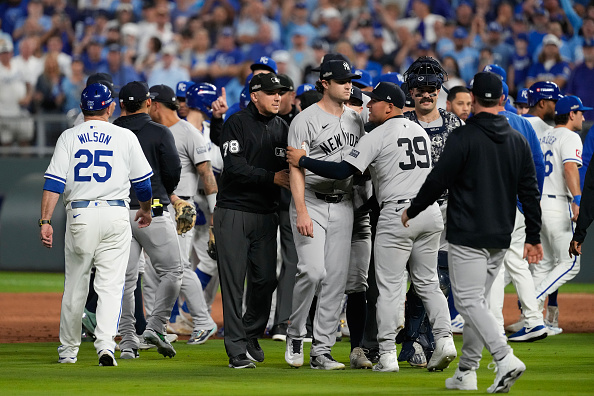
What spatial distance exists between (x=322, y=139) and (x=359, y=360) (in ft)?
6.03

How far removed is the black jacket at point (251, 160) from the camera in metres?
7.83

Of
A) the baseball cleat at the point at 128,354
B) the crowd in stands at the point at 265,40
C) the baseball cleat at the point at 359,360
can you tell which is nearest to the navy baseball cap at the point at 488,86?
the baseball cleat at the point at 359,360

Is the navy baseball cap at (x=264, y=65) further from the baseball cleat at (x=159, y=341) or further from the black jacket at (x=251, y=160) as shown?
the baseball cleat at (x=159, y=341)

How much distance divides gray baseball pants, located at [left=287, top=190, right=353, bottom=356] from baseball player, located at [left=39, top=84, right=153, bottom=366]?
1.51 metres

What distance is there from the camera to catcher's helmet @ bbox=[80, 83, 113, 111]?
7.93m

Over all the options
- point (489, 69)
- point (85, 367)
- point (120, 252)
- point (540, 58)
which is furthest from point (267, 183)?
point (540, 58)

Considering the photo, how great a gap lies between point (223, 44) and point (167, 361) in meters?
12.5

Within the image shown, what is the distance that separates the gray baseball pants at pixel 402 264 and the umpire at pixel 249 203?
101 centimetres

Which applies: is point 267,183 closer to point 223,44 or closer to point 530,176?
point 530,176

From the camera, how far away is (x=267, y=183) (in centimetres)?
783

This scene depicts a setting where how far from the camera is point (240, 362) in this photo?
7.70 meters

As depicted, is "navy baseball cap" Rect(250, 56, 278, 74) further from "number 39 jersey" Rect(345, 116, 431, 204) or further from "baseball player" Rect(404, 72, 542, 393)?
"baseball player" Rect(404, 72, 542, 393)

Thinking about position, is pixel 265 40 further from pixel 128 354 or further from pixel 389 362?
pixel 389 362

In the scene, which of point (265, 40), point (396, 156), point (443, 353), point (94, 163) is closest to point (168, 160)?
point (94, 163)
